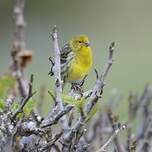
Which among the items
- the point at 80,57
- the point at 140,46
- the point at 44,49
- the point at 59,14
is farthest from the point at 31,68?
the point at 80,57

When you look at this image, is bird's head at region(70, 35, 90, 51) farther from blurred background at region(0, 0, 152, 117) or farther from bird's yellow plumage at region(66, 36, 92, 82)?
blurred background at region(0, 0, 152, 117)

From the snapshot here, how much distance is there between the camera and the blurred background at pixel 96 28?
503 inches

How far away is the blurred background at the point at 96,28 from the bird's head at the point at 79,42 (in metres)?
7.82

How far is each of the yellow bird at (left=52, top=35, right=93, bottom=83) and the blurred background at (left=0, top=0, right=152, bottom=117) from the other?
7814mm

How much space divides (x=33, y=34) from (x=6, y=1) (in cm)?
89

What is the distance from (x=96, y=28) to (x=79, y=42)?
11167 millimetres

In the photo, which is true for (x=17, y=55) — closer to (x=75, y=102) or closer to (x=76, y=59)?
(x=76, y=59)

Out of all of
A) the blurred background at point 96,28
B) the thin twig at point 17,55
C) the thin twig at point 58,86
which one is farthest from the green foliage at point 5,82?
the blurred background at point 96,28

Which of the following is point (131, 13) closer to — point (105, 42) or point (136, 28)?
point (136, 28)

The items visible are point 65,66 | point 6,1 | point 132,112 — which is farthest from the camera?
point 6,1

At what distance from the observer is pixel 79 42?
13.0 feet

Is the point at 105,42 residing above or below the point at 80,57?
above

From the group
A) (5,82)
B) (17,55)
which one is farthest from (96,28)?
(5,82)

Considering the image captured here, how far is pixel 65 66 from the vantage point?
395 cm
